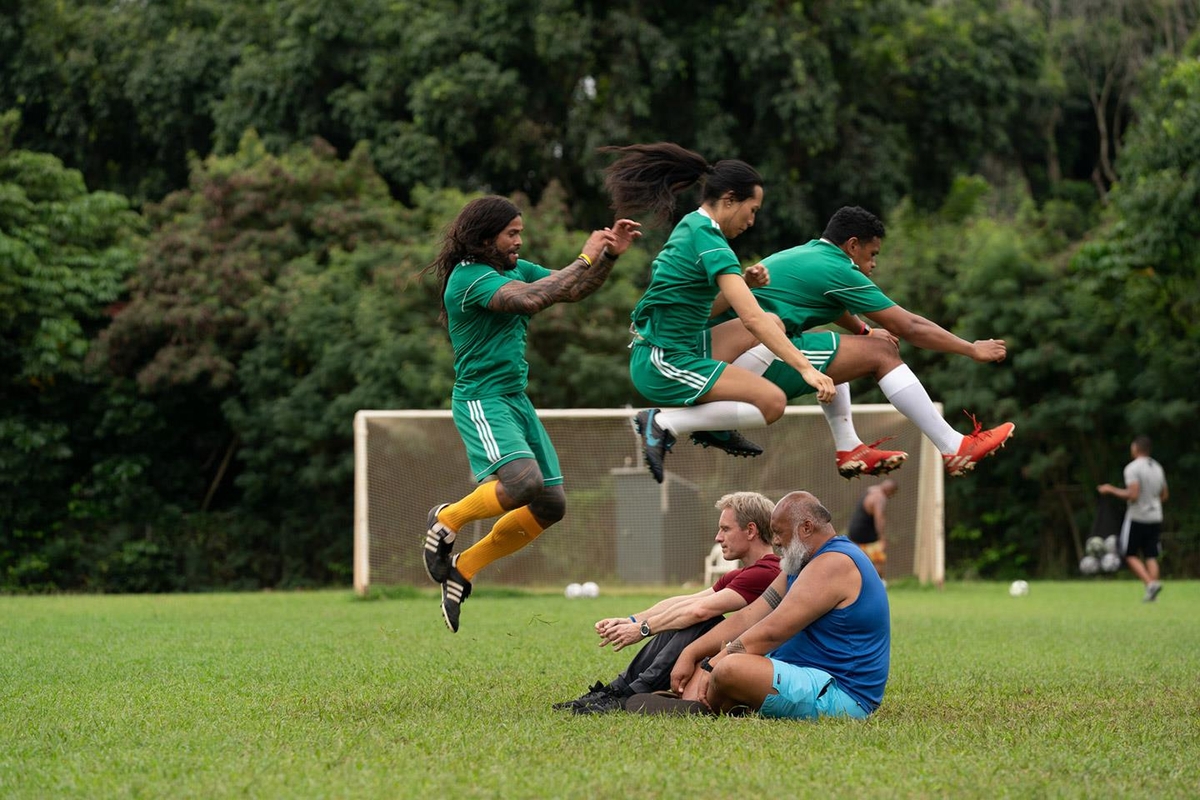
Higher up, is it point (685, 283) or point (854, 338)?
point (685, 283)

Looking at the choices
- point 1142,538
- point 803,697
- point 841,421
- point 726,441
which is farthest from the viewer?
point 1142,538

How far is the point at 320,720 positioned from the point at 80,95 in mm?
25059

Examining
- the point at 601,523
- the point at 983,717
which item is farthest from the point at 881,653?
the point at 601,523

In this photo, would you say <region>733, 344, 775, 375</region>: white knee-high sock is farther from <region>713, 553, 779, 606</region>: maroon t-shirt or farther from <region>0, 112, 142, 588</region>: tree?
<region>0, 112, 142, 588</region>: tree

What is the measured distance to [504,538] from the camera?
784cm

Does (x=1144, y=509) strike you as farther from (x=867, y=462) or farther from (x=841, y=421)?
(x=867, y=462)

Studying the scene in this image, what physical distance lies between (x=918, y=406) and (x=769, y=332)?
4.11 feet

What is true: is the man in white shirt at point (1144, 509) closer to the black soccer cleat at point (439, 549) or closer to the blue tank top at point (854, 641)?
the blue tank top at point (854, 641)

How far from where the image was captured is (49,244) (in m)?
23.9

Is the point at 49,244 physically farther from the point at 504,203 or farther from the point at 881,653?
the point at 881,653

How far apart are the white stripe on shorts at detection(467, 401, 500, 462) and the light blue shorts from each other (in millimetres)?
1757

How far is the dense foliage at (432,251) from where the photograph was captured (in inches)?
900

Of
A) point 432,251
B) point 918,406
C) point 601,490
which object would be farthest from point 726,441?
point 432,251

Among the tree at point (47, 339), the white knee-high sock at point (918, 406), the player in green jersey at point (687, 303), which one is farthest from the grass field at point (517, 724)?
the tree at point (47, 339)
